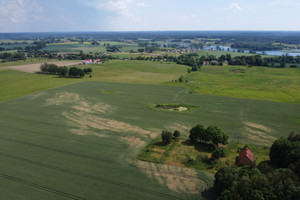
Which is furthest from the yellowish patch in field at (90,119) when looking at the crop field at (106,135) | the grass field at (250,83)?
the grass field at (250,83)

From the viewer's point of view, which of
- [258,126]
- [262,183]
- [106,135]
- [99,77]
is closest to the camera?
[262,183]

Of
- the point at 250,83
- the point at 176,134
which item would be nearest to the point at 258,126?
the point at 176,134

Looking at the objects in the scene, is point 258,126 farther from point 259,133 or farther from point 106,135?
point 106,135

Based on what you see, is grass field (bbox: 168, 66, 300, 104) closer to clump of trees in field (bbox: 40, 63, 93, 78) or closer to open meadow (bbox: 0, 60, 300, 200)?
open meadow (bbox: 0, 60, 300, 200)

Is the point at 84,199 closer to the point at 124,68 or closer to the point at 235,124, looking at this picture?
the point at 235,124

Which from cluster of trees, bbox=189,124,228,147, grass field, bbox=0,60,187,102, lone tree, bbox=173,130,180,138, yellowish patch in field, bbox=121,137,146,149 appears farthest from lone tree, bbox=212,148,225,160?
grass field, bbox=0,60,187,102
